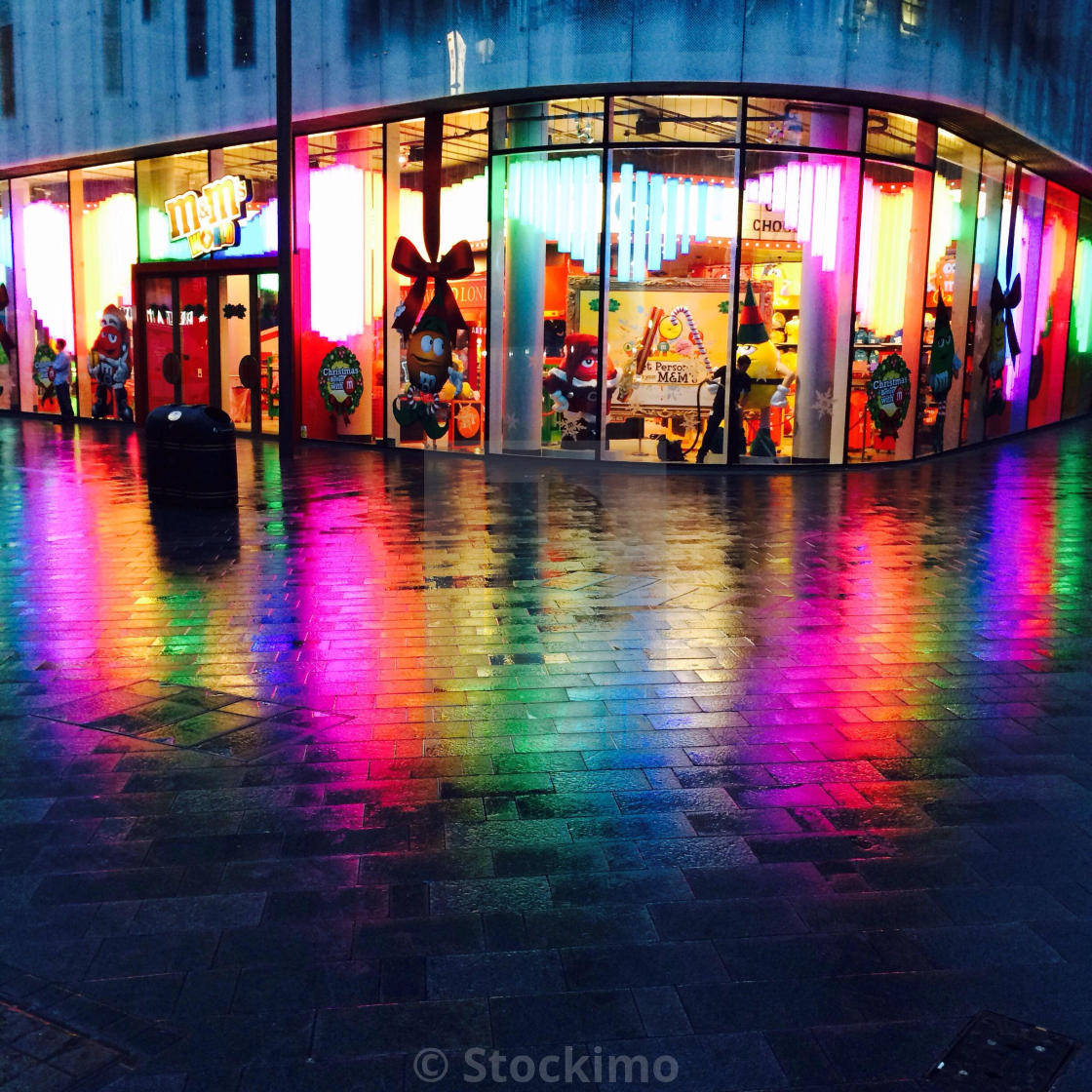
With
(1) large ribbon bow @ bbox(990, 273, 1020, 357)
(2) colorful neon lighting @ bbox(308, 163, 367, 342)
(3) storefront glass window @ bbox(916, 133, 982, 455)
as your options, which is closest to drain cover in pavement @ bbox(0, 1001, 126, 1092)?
(3) storefront glass window @ bbox(916, 133, 982, 455)

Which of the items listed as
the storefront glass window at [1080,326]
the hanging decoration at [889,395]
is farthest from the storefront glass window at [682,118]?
the storefront glass window at [1080,326]

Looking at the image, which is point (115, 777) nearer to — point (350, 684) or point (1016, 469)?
point (350, 684)

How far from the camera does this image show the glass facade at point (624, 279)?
16.6m

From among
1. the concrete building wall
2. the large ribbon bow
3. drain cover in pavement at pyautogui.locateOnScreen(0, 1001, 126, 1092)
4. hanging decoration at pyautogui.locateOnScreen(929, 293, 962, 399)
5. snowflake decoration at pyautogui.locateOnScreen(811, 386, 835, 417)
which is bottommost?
drain cover in pavement at pyautogui.locateOnScreen(0, 1001, 126, 1092)

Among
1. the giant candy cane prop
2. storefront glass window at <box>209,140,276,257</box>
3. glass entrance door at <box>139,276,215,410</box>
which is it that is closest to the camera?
the giant candy cane prop

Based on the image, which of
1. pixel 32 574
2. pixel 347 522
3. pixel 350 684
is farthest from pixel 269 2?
pixel 350 684

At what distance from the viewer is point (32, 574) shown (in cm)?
905

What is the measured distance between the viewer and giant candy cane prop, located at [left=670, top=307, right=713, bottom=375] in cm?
1684

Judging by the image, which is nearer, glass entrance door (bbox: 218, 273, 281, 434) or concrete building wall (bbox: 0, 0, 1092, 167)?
concrete building wall (bbox: 0, 0, 1092, 167)

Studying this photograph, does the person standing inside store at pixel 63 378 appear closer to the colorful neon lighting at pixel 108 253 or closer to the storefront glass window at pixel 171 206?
the colorful neon lighting at pixel 108 253

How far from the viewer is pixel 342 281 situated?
20.0 m

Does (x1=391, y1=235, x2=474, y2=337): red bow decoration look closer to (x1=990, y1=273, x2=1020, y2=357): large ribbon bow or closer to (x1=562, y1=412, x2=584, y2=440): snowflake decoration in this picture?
(x1=562, y1=412, x2=584, y2=440): snowflake decoration

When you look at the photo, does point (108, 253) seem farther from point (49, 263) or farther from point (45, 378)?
point (45, 378)

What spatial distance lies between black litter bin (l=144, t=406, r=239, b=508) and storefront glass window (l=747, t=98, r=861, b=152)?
8719 mm
